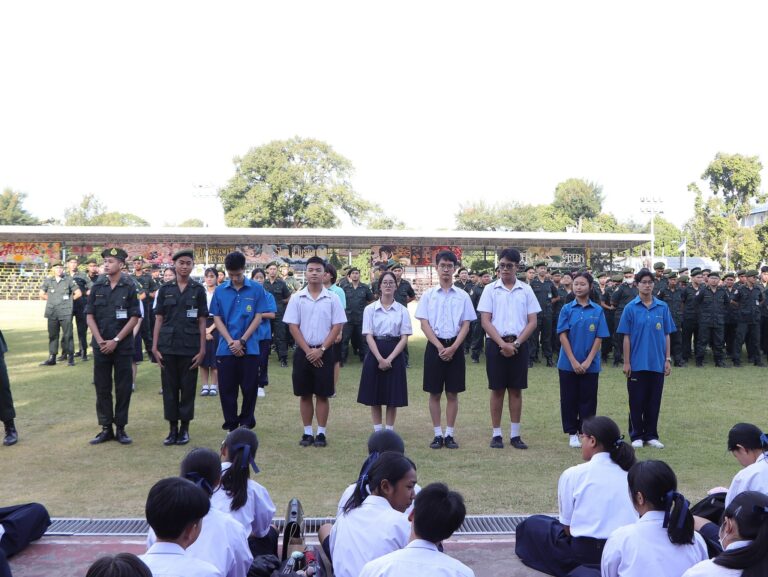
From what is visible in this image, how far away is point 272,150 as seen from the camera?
4966cm

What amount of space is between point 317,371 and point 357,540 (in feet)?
12.4

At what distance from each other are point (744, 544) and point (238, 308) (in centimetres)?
527

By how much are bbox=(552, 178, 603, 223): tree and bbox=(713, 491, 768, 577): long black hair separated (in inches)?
2616

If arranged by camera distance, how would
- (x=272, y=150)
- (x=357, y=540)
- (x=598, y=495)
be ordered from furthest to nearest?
(x=272, y=150) → (x=598, y=495) → (x=357, y=540)

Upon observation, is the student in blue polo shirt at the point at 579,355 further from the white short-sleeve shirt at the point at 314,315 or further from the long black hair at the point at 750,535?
the long black hair at the point at 750,535

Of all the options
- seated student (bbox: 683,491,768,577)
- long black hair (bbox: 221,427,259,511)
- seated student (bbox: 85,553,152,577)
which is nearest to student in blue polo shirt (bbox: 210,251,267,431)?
long black hair (bbox: 221,427,259,511)

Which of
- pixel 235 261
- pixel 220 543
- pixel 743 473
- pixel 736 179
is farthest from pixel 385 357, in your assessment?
pixel 736 179

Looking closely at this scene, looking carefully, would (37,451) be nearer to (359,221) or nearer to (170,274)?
(170,274)

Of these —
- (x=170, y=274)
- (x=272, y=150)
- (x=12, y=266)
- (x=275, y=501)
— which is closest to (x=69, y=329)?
(x=170, y=274)

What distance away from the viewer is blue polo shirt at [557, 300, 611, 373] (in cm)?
675

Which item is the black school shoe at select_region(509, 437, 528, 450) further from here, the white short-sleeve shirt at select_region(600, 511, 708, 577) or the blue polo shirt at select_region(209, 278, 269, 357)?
the white short-sleeve shirt at select_region(600, 511, 708, 577)

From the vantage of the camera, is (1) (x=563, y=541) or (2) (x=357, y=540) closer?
(2) (x=357, y=540)

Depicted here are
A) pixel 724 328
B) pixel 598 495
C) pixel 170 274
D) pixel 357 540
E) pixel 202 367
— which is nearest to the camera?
pixel 357 540

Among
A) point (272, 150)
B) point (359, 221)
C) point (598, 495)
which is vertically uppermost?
point (272, 150)
